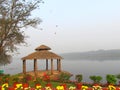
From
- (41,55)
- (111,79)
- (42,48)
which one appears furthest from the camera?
(42,48)

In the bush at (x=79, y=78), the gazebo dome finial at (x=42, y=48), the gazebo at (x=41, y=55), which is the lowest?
the bush at (x=79, y=78)

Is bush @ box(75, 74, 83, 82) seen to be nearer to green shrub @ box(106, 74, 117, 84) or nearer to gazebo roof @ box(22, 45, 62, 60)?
green shrub @ box(106, 74, 117, 84)

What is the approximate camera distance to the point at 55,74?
3384 centimetres

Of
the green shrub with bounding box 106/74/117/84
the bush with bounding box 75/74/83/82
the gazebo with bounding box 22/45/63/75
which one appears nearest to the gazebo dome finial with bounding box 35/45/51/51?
the gazebo with bounding box 22/45/63/75

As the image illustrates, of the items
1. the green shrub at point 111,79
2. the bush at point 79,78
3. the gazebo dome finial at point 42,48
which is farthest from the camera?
the gazebo dome finial at point 42,48

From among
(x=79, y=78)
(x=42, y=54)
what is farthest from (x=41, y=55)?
(x=79, y=78)

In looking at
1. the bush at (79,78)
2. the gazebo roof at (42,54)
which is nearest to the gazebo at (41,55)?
the gazebo roof at (42,54)

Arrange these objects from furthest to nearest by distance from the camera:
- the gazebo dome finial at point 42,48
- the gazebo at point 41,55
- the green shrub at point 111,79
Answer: the gazebo dome finial at point 42,48 → the gazebo at point 41,55 → the green shrub at point 111,79

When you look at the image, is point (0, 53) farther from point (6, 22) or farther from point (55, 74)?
point (55, 74)

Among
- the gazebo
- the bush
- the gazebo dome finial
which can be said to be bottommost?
→ the bush

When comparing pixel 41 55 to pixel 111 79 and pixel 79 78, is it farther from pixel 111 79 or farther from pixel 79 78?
pixel 111 79

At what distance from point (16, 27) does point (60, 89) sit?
78.9 feet

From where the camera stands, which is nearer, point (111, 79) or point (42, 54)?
point (111, 79)

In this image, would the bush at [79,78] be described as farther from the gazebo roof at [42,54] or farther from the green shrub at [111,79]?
the gazebo roof at [42,54]
